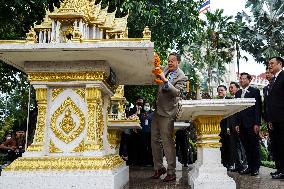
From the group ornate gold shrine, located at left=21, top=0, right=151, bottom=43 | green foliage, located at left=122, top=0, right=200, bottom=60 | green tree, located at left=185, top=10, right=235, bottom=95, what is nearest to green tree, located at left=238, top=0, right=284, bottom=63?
green tree, located at left=185, top=10, right=235, bottom=95

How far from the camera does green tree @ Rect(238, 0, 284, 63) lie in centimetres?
2697

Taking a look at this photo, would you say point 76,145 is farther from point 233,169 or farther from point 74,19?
point 233,169

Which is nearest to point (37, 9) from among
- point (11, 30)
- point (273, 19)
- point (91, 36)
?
point (11, 30)

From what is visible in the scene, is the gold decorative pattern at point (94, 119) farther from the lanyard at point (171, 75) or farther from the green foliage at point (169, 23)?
the green foliage at point (169, 23)

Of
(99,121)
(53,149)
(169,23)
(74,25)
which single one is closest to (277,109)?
(99,121)

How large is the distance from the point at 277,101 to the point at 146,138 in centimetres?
464

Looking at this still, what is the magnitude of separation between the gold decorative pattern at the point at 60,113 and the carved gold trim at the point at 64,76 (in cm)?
27

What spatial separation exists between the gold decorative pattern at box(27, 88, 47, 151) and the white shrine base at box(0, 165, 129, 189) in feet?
1.09

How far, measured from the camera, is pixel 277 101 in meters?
5.48

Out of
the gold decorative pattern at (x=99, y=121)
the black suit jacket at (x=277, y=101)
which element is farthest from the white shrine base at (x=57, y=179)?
the black suit jacket at (x=277, y=101)

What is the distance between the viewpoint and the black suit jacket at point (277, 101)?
5.40 meters

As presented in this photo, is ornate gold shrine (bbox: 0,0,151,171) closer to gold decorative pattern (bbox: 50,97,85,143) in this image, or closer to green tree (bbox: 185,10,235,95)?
gold decorative pattern (bbox: 50,97,85,143)

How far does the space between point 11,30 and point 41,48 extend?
27.7 feet

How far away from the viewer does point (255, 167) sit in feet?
19.5
